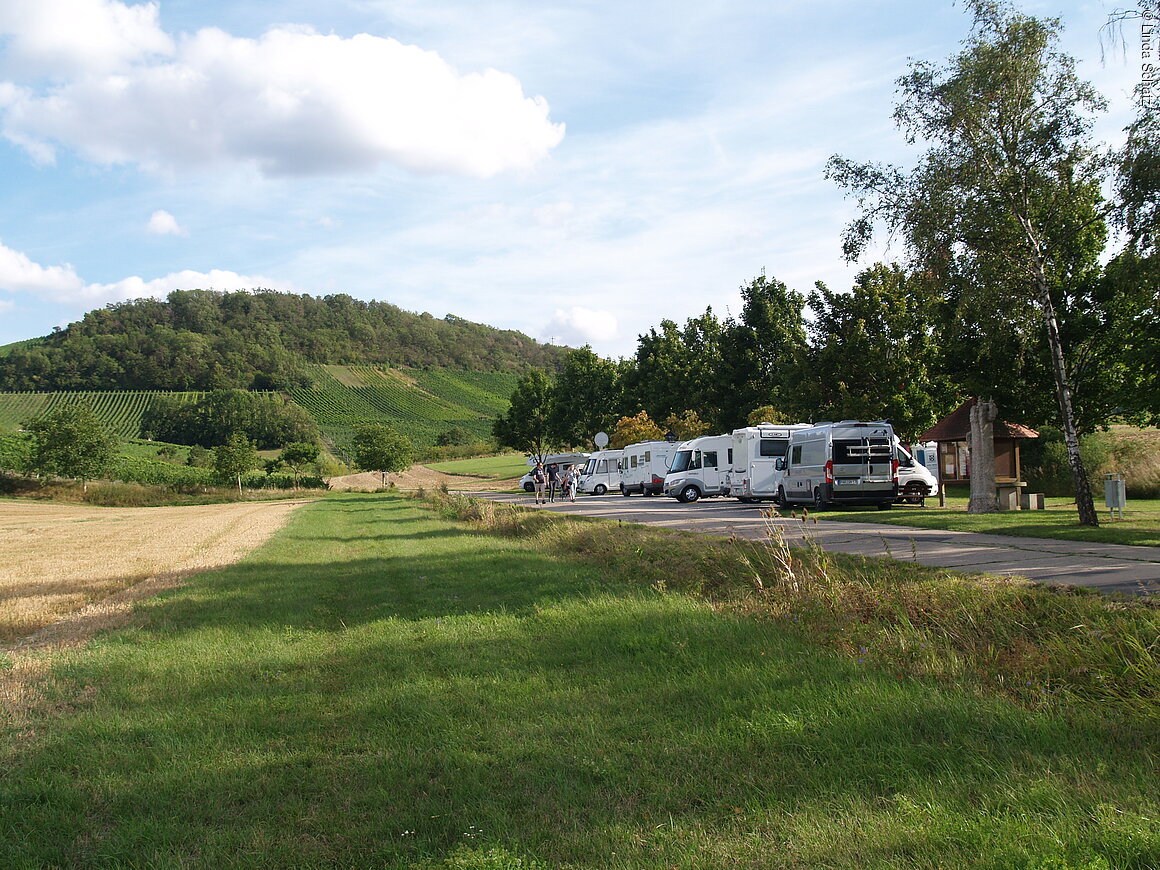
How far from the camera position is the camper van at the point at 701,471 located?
37000 millimetres

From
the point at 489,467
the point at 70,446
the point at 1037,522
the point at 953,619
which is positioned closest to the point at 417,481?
the point at 489,467

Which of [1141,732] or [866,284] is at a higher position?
[866,284]

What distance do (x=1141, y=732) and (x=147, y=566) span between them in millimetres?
15706

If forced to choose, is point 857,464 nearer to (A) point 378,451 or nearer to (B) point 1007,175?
(B) point 1007,175

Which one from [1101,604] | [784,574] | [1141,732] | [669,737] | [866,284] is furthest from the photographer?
[866,284]

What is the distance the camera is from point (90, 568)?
1589cm

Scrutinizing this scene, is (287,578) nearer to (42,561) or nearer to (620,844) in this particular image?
(42,561)

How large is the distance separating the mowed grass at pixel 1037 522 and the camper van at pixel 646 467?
19573 millimetres

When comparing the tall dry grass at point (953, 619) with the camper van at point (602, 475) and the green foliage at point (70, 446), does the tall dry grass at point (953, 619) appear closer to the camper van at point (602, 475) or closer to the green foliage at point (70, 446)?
the camper van at point (602, 475)

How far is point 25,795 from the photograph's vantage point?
428 cm

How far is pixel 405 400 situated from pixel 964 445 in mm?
111001

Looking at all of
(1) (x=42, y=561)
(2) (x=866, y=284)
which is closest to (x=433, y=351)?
(2) (x=866, y=284)

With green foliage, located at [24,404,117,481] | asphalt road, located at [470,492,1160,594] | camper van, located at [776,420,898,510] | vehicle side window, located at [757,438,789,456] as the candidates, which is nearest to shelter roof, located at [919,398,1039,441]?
vehicle side window, located at [757,438,789,456]

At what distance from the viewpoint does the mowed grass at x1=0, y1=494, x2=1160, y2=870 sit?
3.48 m
